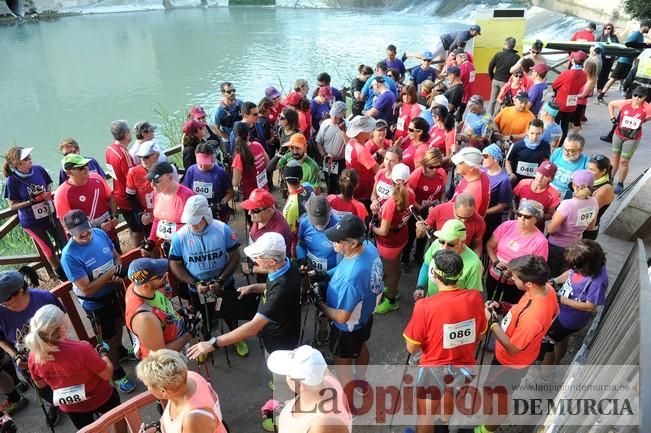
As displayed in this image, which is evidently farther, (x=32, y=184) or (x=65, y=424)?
(x=32, y=184)

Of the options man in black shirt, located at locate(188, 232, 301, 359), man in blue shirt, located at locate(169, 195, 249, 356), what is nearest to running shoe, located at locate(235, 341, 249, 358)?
man in blue shirt, located at locate(169, 195, 249, 356)

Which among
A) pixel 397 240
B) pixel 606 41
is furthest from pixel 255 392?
pixel 606 41

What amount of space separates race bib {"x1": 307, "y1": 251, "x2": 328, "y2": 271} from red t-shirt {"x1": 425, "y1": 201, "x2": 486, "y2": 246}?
3.48 feet

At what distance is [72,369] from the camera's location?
289cm

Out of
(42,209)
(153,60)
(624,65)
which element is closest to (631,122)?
(624,65)

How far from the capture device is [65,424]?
375cm

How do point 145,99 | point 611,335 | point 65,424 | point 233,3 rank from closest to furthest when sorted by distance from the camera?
point 611,335 < point 65,424 < point 145,99 < point 233,3

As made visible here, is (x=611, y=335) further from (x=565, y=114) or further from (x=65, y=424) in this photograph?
(x=565, y=114)

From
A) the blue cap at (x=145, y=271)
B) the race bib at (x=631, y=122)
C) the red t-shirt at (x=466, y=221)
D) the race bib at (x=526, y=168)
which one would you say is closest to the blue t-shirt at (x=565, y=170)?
the race bib at (x=526, y=168)

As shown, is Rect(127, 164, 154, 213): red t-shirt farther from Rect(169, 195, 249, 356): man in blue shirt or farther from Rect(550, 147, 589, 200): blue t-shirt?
Rect(550, 147, 589, 200): blue t-shirt

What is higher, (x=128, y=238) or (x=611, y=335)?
(x=611, y=335)

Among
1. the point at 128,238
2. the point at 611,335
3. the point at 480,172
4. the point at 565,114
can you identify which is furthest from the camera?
the point at 565,114

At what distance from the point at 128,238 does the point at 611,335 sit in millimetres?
6380

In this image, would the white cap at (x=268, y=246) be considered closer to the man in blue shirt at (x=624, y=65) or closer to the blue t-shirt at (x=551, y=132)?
the blue t-shirt at (x=551, y=132)
